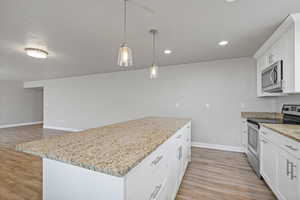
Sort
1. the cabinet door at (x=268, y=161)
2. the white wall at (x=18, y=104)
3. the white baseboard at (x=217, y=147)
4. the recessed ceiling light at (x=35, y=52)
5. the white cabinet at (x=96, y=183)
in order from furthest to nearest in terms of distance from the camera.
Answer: the white wall at (x=18, y=104) → the white baseboard at (x=217, y=147) → the recessed ceiling light at (x=35, y=52) → the cabinet door at (x=268, y=161) → the white cabinet at (x=96, y=183)

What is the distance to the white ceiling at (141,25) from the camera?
1568 mm

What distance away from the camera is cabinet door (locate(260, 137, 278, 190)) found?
5.69ft

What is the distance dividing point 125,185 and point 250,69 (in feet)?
12.8

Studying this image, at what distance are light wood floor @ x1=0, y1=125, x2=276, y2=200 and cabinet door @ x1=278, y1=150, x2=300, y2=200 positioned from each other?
0.39 metres

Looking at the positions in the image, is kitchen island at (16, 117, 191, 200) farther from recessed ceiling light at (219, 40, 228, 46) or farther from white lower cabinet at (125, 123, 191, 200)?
recessed ceiling light at (219, 40, 228, 46)

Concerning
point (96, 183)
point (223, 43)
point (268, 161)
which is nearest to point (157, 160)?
point (96, 183)

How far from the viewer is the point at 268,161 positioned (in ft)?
6.22

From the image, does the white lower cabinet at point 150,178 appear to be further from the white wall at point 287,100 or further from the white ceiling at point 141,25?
the white wall at point 287,100

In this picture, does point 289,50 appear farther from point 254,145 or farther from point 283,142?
point 254,145

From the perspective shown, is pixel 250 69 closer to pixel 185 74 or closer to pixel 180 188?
pixel 185 74

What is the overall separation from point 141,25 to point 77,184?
197cm

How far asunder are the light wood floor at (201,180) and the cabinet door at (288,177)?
0.39 meters

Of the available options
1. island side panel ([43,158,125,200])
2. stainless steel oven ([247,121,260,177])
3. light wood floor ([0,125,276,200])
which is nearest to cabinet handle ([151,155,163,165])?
island side panel ([43,158,125,200])

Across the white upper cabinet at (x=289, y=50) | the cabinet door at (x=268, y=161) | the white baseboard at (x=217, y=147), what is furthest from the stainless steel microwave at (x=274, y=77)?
the white baseboard at (x=217, y=147)
